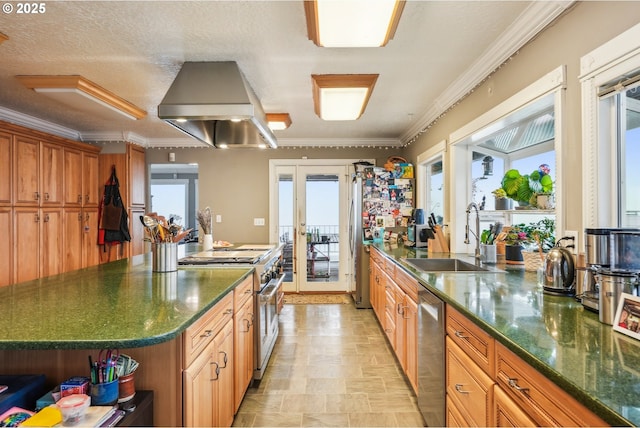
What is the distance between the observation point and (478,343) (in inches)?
48.3

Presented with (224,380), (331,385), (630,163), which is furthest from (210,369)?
(630,163)

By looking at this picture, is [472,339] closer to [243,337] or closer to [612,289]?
[612,289]

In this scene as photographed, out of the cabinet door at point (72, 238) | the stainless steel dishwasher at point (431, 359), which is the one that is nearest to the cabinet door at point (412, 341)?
the stainless steel dishwasher at point (431, 359)

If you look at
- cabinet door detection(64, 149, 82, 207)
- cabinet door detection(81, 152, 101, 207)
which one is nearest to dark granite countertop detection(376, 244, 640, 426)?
cabinet door detection(64, 149, 82, 207)

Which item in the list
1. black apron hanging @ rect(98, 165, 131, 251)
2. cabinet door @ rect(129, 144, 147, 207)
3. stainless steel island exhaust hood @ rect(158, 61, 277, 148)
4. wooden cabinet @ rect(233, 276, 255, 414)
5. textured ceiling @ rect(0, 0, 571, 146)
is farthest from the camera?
cabinet door @ rect(129, 144, 147, 207)

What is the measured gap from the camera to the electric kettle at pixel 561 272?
1415mm

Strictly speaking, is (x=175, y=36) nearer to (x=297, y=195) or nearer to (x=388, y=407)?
(x=388, y=407)

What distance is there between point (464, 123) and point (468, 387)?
Answer: 85.2 inches

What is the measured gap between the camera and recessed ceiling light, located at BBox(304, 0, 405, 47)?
143 centimetres

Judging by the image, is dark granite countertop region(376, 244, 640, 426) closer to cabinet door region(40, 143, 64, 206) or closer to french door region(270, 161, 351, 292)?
french door region(270, 161, 351, 292)

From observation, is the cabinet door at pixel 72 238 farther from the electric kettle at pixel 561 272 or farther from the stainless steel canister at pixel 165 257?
the electric kettle at pixel 561 272

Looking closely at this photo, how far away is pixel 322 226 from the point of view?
5098 mm

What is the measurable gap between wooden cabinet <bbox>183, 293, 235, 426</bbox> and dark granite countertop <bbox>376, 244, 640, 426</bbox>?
3.57 ft

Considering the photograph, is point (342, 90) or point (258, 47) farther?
point (342, 90)
